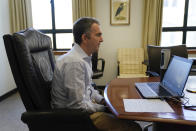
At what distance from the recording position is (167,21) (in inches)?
150

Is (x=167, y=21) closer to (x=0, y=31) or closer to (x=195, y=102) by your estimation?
(x=195, y=102)

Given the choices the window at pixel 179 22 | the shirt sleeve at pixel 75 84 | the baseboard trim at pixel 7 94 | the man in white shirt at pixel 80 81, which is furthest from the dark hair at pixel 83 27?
the window at pixel 179 22

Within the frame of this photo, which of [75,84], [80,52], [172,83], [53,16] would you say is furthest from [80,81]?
[53,16]

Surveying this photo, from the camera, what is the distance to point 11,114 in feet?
8.84

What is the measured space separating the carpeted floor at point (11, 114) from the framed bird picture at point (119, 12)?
236 cm

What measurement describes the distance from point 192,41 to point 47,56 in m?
3.44

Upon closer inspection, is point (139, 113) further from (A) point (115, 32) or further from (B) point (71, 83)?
(A) point (115, 32)

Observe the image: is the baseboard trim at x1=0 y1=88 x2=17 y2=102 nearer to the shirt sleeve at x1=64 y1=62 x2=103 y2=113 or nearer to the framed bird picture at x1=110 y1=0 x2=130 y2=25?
the framed bird picture at x1=110 y1=0 x2=130 y2=25

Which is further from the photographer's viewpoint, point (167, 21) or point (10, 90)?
point (167, 21)

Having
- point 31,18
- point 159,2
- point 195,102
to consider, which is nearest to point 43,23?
point 31,18

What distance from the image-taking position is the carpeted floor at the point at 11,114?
2322 mm

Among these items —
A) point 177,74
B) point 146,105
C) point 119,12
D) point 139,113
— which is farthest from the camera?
point 119,12

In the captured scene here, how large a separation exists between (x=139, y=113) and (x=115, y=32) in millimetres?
2903

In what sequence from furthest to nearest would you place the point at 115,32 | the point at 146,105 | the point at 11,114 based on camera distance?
1. the point at 115,32
2. the point at 11,114
3. the point at 146,105
